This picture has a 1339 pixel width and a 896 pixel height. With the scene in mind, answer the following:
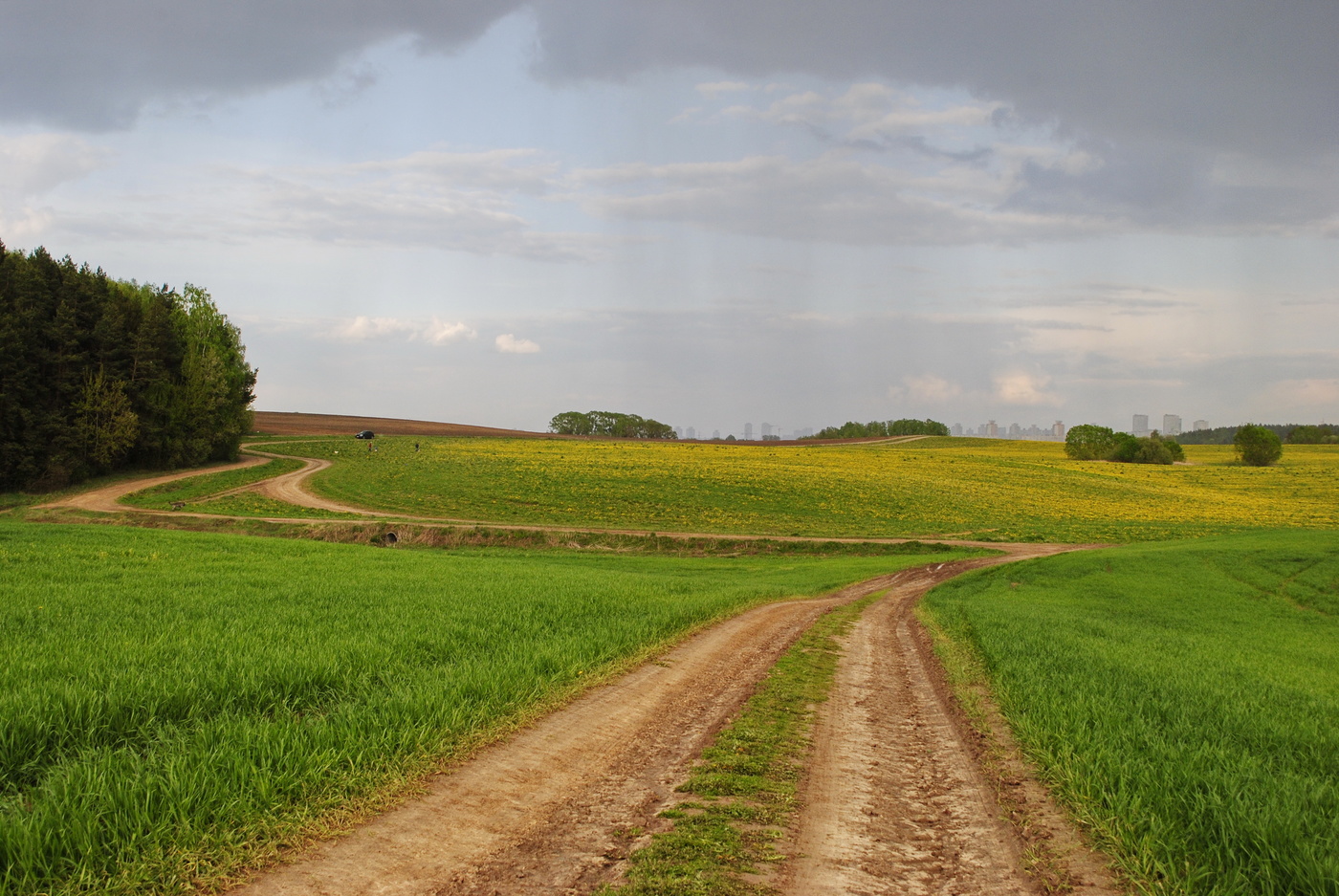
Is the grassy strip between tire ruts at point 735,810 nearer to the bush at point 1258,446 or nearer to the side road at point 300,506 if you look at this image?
the side road at point 300,506

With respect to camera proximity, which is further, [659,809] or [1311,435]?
[1311,435]

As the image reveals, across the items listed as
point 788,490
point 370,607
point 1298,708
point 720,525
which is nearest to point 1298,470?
point 788,490

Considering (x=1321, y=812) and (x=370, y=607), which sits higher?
(x=1321, y=812)

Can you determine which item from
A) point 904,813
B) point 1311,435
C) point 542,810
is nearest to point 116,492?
point 542,810

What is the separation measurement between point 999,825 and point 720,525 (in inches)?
1541

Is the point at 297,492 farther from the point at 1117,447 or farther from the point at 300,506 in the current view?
the point at 1117,447

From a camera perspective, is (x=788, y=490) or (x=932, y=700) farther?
(x=788, y=490)

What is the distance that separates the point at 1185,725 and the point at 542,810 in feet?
19.4

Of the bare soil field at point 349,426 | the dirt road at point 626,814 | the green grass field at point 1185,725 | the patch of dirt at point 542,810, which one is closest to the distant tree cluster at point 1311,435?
the bare soil field at point 349,426

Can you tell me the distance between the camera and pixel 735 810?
199 inches

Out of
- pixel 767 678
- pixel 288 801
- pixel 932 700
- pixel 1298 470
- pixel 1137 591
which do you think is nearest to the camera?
pixel 288 801

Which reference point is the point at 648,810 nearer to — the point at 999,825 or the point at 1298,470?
the point at 999,825

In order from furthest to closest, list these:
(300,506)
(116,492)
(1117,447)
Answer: (1117,447), (116,492), (300,506)

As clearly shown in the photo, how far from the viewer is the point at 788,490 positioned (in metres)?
56.3
